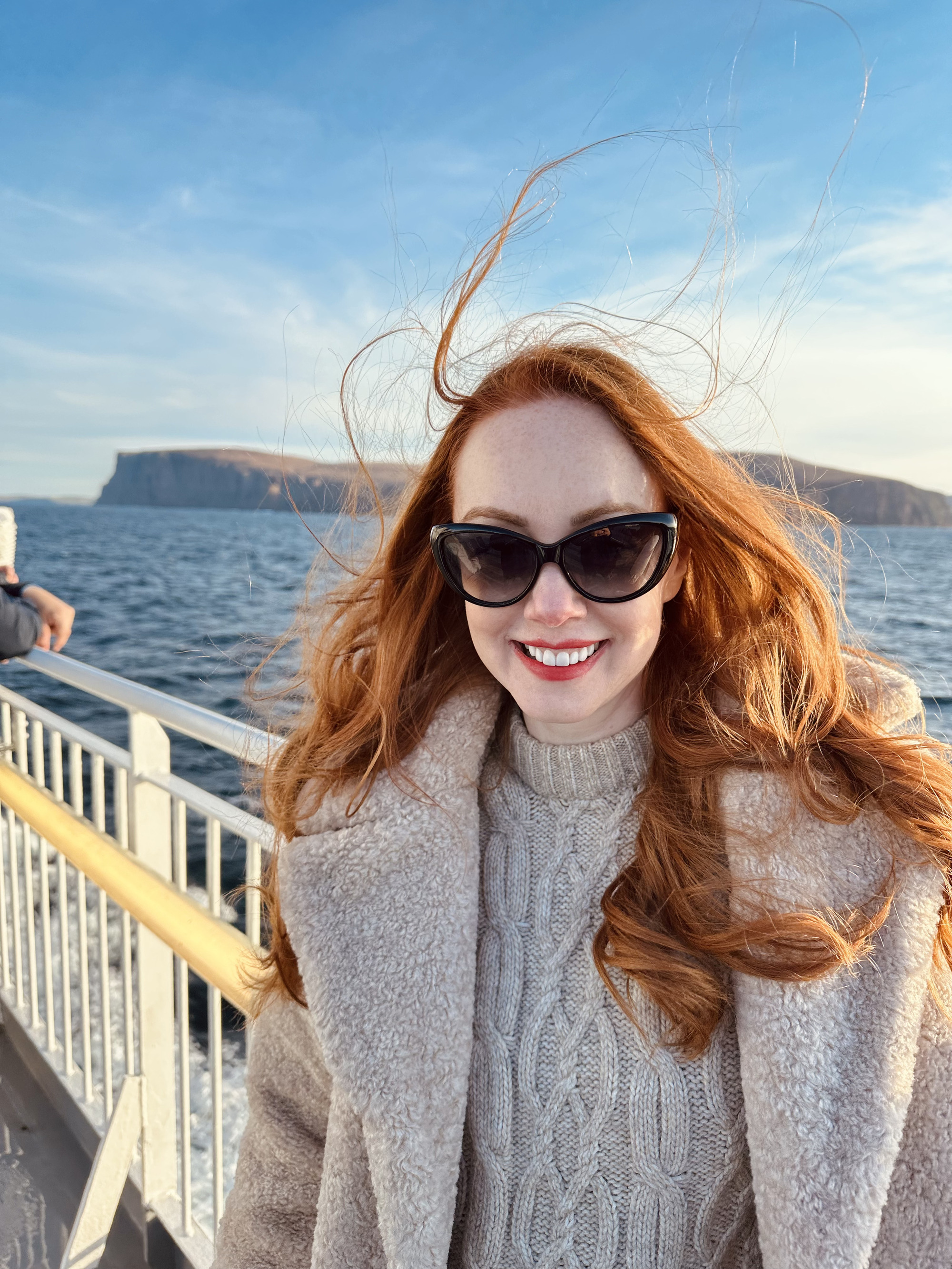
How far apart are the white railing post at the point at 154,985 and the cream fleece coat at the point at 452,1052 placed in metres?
0.88

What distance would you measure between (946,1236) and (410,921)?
65 cm

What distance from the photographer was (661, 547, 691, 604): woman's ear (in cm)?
116

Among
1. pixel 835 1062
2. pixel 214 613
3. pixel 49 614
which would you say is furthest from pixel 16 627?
pixel 214 613

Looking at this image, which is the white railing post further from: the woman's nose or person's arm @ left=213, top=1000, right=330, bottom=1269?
the woman's nose

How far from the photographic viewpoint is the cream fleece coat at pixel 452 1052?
2.72 feet

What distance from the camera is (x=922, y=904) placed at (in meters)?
0.88

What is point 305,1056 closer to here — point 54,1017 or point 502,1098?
point 502,1098

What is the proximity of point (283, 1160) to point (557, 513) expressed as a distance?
3.18ft

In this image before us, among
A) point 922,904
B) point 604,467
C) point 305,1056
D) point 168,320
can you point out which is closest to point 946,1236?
point 922,904

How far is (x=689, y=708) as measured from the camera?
44.7 inches

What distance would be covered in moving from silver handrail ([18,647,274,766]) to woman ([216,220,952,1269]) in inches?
7.0

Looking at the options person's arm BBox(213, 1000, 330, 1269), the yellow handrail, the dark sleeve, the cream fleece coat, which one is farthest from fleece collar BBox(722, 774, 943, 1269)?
the dark sleeve

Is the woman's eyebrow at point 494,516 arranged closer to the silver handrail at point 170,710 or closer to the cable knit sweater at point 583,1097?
the cable knit sweater at point 583,1097

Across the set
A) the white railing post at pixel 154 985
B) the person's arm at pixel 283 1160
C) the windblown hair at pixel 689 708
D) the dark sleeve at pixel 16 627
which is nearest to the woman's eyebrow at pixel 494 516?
the windblown hair at pixel 689 708
